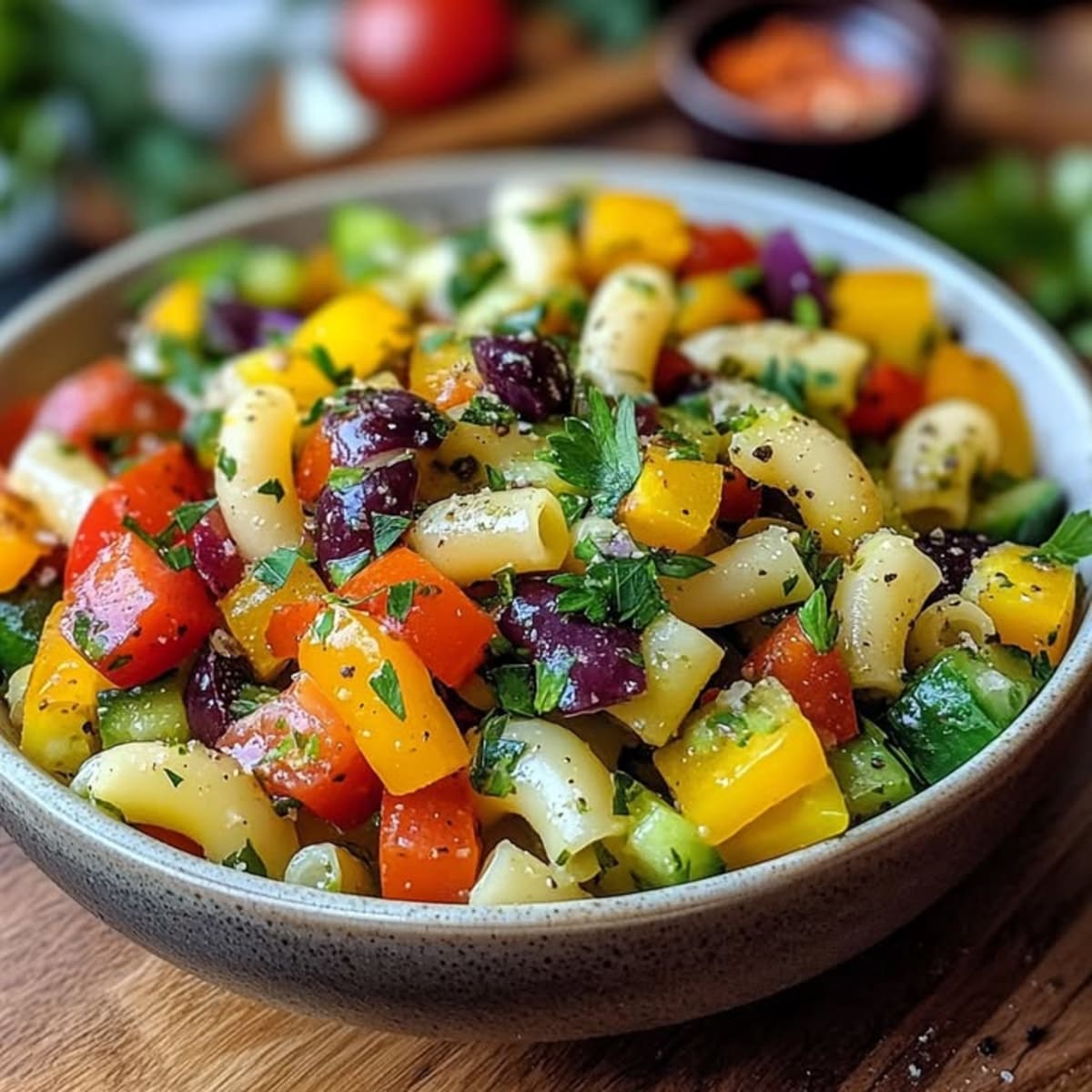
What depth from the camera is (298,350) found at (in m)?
1.71

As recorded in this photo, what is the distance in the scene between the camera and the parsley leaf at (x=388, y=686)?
126cm

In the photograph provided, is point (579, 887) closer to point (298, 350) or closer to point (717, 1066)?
point (717, 1066)

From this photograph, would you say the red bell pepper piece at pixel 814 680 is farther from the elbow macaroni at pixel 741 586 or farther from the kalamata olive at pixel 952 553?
the kalamata olive at pixel 952 553

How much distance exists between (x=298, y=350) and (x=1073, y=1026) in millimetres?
1006

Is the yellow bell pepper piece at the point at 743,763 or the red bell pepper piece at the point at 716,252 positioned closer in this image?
the yellow bell pepper piece at the point at 743,763

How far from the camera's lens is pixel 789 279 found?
74.2 inches

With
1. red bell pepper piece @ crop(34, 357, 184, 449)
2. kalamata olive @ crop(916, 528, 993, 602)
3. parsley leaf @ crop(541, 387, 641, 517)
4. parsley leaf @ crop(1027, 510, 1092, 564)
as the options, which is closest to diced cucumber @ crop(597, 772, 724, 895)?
parsley leaf @ crop(541, 387, 641, 517)

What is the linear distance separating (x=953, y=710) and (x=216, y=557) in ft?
2.17

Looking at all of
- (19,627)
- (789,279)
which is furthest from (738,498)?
(19,627)

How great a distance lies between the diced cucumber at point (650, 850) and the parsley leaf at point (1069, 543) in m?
0.46

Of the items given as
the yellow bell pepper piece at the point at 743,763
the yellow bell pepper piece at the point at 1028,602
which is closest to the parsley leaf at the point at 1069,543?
the yellow bell pepper piece at the point at 1028,602

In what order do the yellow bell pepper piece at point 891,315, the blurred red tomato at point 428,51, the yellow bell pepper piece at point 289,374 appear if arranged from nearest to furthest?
the yellow bell pepper piece at point 289,374 < the yellow bell pepper piece at point 891,315 < the blurred red tomato at point 428,51

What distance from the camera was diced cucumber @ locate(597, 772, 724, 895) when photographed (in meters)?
1.25

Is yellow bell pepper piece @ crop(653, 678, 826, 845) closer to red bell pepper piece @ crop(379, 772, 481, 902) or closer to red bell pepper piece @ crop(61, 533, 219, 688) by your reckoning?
red bell pepper piece @ crop(379, 772, 481, 902)
